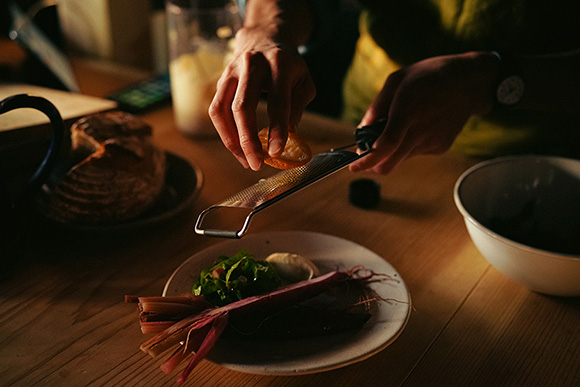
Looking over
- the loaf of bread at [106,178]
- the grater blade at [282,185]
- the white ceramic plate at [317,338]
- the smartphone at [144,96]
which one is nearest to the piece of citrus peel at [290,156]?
the grater blade at [282,185]

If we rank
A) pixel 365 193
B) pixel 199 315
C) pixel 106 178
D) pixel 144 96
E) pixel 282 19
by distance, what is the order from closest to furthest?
pixel 199 315 → pixel 106 178 → pixel 365 193 → pixel 282 19 → pixel 144 96

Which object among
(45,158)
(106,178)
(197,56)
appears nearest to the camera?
(45,158)

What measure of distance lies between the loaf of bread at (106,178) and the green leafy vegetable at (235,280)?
266 millimetres

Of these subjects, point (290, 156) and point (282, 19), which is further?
point (282, 19)

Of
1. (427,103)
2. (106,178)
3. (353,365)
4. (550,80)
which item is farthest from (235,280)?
(550,80)

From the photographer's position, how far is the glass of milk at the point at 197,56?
1344 millimetres

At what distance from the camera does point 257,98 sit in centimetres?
86

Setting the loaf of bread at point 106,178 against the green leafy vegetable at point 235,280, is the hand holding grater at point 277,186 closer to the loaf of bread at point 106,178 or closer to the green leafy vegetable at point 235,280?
the green leafy vegetable at point 235,280

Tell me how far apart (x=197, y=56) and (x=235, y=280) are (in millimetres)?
790

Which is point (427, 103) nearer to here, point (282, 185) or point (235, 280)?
point (282, 185)

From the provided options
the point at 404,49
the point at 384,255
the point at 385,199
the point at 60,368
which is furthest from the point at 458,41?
the point at 60,368

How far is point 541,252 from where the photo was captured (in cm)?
76

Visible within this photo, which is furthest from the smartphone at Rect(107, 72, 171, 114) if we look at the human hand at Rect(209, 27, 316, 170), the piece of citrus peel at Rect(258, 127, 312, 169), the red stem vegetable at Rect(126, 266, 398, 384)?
the red stem vegetable at Rect(126, 266, 398, 384)

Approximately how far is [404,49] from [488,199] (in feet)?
1.74
